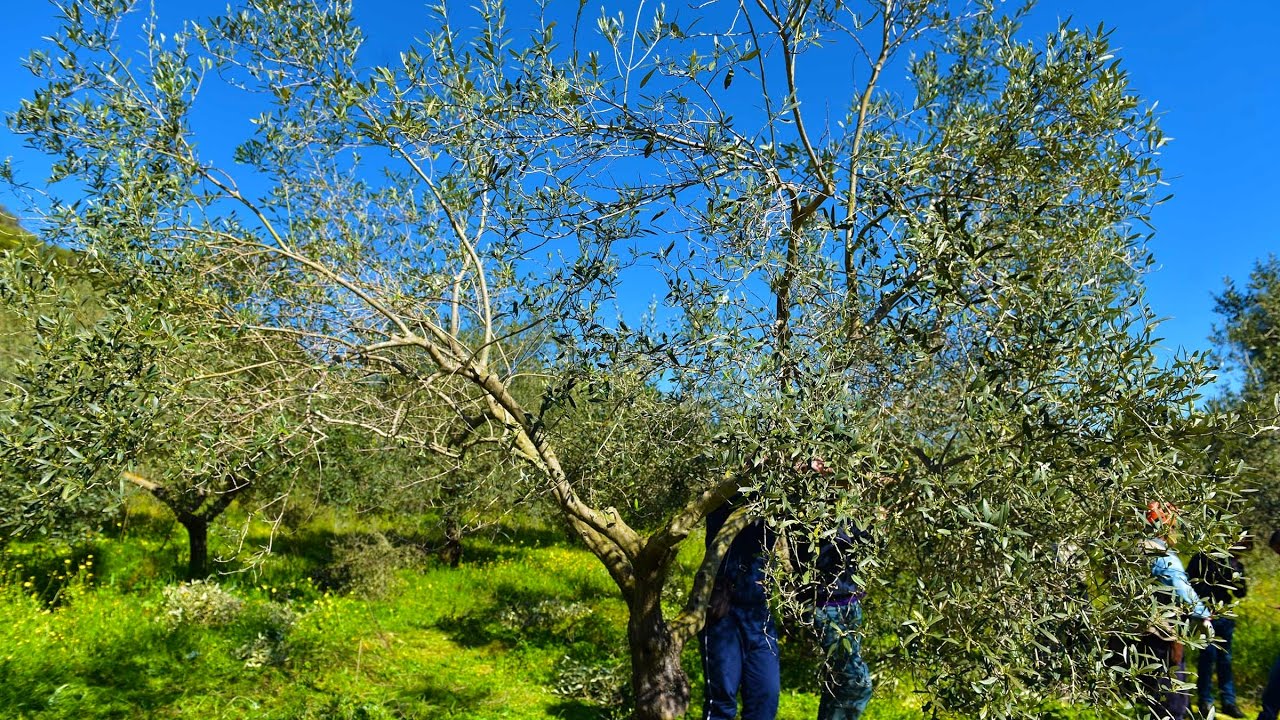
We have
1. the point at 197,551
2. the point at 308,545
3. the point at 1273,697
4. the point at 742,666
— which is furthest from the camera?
the point at 308,545

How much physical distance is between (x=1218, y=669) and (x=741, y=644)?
6.93m

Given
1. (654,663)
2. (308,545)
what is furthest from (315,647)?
(308,545)

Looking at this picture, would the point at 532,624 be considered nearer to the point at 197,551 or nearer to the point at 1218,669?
the point at 197,551

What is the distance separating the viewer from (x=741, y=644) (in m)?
5.04

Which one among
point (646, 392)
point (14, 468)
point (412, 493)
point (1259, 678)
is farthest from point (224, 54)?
point (1259, 678)

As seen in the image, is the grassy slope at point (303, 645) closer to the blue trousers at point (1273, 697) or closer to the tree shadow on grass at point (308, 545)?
the tree shadow on grass at point (308, 545)

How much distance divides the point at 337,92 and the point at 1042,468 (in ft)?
15.7

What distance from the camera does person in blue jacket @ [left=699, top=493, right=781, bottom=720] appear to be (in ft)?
16.1

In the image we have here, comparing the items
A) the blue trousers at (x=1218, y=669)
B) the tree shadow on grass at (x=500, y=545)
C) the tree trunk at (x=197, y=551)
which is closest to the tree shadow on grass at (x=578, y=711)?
the blue trousers at (x=1218, y=669)

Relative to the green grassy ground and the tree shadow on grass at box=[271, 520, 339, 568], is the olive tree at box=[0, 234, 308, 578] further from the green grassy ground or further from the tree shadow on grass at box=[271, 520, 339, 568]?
the tree shadow on grass at box=[271, 520, 339, 568]

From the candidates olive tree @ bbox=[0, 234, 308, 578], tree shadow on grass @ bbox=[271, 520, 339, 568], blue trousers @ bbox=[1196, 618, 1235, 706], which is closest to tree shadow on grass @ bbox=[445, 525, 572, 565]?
tree shadow on grass @ bbox=[271, 520, 339, 568]

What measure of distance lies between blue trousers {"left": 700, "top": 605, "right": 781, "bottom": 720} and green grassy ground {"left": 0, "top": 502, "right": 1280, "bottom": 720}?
103 inches

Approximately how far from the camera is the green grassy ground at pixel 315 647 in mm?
6992

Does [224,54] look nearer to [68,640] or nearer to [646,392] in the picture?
[646,392]
